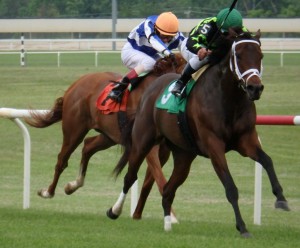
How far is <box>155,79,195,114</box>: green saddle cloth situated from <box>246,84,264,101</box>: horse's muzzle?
0.90m

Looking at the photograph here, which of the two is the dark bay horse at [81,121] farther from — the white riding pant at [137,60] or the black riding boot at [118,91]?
the white riding pant at [137,60]

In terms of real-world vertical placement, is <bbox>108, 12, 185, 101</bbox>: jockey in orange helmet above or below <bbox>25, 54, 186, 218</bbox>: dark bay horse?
above

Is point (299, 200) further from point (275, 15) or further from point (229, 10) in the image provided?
point (275, 15)

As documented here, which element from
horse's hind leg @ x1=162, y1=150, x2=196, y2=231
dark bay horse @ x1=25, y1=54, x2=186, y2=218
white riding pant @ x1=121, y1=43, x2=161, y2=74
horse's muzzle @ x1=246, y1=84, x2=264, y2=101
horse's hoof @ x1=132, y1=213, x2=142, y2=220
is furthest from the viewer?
dark bay horse @ x1=25, y1=54, x2=186, y2=218

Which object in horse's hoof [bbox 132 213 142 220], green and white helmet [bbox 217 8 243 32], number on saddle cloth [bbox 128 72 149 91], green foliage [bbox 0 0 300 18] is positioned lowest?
green foliage [bbox 0 0 300 18]

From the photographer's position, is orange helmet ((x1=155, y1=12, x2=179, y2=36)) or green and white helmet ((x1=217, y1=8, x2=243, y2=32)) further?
orange helmet ((x1=155, y1=12, x2=179, y2=36))

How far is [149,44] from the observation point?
934 cm

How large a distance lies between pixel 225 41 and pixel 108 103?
2.49 meters

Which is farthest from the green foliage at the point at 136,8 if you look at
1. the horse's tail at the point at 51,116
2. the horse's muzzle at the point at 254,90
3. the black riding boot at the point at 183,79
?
the horse's muzzle at the point at 254,90

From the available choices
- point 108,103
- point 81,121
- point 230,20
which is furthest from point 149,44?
point 230,20

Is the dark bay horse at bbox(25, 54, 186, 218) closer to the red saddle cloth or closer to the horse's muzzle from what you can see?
the red saddle cloth

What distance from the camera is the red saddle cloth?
9211 mm

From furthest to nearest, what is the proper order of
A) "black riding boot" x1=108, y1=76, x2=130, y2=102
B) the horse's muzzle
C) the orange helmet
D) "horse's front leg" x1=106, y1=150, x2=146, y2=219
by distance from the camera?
"black riding boot" x1=108, y1=76, x2=130, y2=102 → the orange helmet → "horse's front leg" x1=106, y1=150, x2=146, y2=219 → the horse's muzzle

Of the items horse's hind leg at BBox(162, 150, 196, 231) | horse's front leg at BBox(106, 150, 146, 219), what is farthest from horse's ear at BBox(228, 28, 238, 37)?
horse's front leg at BBox(106, 150, 146, 219)
